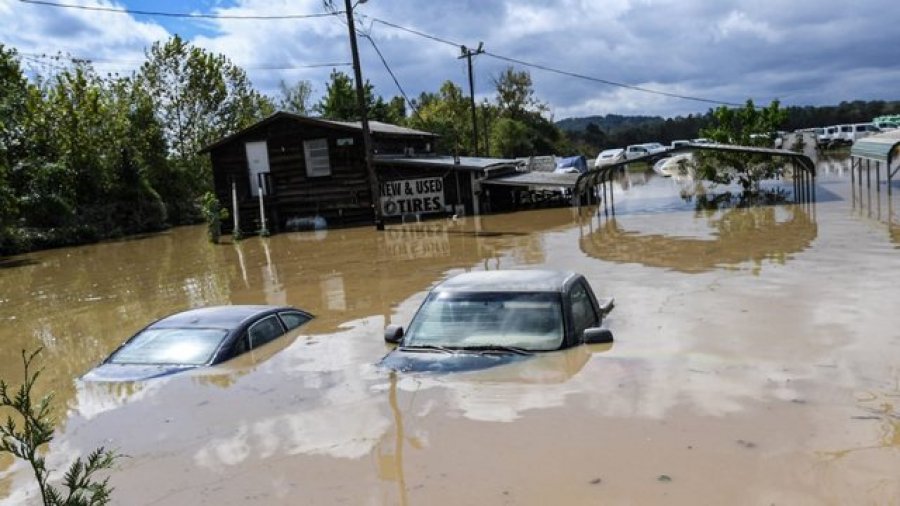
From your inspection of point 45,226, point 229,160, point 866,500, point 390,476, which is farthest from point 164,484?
point 45,226

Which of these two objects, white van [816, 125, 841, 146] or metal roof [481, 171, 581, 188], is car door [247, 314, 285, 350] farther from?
white van [816, 125, 841, 146]

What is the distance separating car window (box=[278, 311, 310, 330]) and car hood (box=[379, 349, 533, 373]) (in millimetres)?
3312

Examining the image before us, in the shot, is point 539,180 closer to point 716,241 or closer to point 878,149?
point 878,149

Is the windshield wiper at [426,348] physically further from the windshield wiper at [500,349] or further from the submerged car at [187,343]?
the submerged car at [187,343]

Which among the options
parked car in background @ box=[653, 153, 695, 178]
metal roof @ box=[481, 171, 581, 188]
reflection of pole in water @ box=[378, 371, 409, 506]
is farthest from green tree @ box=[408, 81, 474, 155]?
reflection of pole in water @ box=[378, 371, 409, 506]

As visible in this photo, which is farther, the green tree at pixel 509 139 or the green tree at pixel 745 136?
the green tree at pixel 509 139

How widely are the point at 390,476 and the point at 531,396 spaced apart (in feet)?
6.04

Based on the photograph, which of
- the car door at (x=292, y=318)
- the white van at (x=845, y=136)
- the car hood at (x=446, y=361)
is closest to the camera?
the car hood at (x=446, y=361)

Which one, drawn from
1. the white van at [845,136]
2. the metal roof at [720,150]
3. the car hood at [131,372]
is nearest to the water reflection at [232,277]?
the car hood at [131,372]

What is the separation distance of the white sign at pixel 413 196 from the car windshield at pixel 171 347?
1058 inches

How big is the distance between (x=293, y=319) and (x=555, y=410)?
17.7 feet

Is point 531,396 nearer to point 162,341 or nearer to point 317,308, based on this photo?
point 162,341

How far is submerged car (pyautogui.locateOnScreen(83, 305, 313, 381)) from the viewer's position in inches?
331

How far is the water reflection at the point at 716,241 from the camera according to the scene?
1764cm
